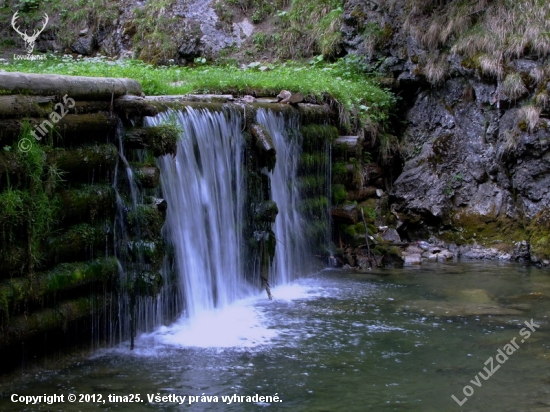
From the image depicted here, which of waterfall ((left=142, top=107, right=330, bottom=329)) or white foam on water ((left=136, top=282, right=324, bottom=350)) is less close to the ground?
waterfall ((left=142, top=107, right=330, bottom=329))

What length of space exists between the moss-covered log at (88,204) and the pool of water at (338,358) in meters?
1.33

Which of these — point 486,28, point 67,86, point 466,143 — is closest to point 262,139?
point 67,86

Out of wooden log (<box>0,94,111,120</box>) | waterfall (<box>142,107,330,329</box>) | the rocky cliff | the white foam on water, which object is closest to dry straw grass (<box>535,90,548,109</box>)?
the rocky cliff

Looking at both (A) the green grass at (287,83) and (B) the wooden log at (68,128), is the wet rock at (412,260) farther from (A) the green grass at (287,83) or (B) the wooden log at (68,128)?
(B) the wooden log at (68,128)

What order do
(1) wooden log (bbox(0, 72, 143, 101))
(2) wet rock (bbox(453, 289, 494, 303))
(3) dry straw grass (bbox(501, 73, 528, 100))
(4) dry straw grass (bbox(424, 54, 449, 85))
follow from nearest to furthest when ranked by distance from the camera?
(1) wooden log (bbox(0, 72, 143, 101)), (2) wet rock (bbox(453, 289, 494, 303)), (3) dry straw grass (bbox(501, 73, 528, 100)), (4) dry straw grass (bbox(424, 54, 449, 85))

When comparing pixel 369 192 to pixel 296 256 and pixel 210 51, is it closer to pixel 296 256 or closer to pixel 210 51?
pixel 296 256

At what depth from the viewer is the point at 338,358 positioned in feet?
21.2

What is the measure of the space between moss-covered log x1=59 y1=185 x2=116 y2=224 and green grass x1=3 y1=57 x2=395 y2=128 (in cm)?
396

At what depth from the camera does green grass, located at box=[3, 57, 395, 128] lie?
35.9 feet

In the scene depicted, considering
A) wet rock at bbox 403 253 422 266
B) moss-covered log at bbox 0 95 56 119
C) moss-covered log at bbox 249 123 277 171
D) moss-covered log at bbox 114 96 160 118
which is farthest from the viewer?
wet rock at bbox 403 253 422 266

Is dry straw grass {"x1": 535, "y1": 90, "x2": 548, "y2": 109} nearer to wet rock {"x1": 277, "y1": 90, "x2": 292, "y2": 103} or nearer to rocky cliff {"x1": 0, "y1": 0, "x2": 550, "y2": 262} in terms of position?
rocky cliff {"x1": 0, "y1": 0, "x2": 550, "y2": 262}

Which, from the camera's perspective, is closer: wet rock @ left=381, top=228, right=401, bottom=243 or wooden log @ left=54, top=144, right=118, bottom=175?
wooden log @ left=54, top=144, right=118, bottom=175

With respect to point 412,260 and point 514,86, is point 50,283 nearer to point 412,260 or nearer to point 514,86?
point 412,260

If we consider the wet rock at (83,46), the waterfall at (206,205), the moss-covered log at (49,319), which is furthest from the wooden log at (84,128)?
the wet rock at (83,46)
